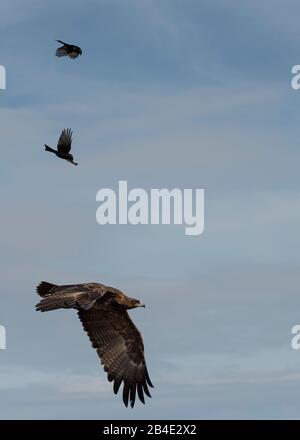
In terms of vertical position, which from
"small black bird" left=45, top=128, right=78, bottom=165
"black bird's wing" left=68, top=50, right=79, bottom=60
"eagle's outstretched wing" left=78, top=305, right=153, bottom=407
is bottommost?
"eagle's outstretched wing" left=78, top=305, right=153, bottom=407

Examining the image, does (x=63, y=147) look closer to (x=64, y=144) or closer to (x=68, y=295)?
(x=64, y=144)

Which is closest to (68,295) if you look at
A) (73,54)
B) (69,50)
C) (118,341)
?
(118,341)

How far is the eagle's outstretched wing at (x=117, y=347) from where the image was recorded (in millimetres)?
35188

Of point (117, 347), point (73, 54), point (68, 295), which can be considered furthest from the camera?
point (73, 54)

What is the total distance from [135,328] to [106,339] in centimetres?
81

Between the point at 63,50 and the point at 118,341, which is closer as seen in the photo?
the point at 118,341

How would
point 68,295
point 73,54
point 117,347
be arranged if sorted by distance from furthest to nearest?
point 73,54, point 117,347, point 68,295

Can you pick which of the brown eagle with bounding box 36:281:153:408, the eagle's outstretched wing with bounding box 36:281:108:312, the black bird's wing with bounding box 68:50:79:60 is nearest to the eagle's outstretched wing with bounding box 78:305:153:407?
the brown eagle with bounding box 36:281:153:408

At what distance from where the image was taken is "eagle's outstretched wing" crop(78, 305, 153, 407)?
35.2 m

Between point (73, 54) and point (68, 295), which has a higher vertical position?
point (73, 54)

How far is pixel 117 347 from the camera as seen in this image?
3547 centimetres

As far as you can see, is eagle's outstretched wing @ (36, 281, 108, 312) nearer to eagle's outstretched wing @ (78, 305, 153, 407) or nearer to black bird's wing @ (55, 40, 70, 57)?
eagle's outstretched wing @ (78, 305, 153, 407)
